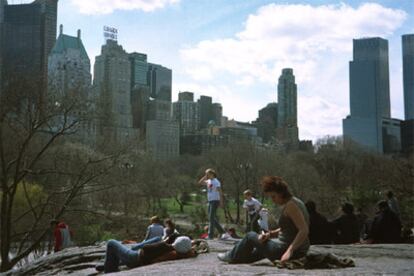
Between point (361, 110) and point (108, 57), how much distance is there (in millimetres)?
82186

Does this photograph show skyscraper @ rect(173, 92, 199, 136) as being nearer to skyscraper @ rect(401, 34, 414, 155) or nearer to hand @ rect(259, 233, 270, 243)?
skyscraper @ rect(401, 34, 414, 155)

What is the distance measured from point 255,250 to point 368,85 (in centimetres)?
14931

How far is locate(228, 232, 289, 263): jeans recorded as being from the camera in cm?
725

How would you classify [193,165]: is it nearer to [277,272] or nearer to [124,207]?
[124,207]

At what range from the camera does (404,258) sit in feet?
29.0

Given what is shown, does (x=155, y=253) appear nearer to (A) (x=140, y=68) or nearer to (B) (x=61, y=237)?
(B) (x=61, y=237)

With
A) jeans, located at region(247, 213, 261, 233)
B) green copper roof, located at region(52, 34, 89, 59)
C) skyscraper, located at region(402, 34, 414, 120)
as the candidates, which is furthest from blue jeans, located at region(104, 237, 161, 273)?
skyscraper, located at region(402, 34, 414, 120)

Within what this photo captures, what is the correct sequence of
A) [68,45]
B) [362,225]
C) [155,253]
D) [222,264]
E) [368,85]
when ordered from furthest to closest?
[368,85] < [68,45] < [362,225] < [155,253] < [222,264]

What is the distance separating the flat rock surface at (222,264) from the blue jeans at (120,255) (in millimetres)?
538

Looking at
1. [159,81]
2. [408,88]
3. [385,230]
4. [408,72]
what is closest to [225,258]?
[385,230]

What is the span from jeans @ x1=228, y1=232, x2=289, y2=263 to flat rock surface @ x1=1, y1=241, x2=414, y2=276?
5.5 inches

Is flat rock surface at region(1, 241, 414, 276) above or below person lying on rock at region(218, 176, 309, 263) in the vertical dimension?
below

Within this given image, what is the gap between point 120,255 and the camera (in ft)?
29.0

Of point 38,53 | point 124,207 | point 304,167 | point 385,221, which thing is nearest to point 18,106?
point 124,207
